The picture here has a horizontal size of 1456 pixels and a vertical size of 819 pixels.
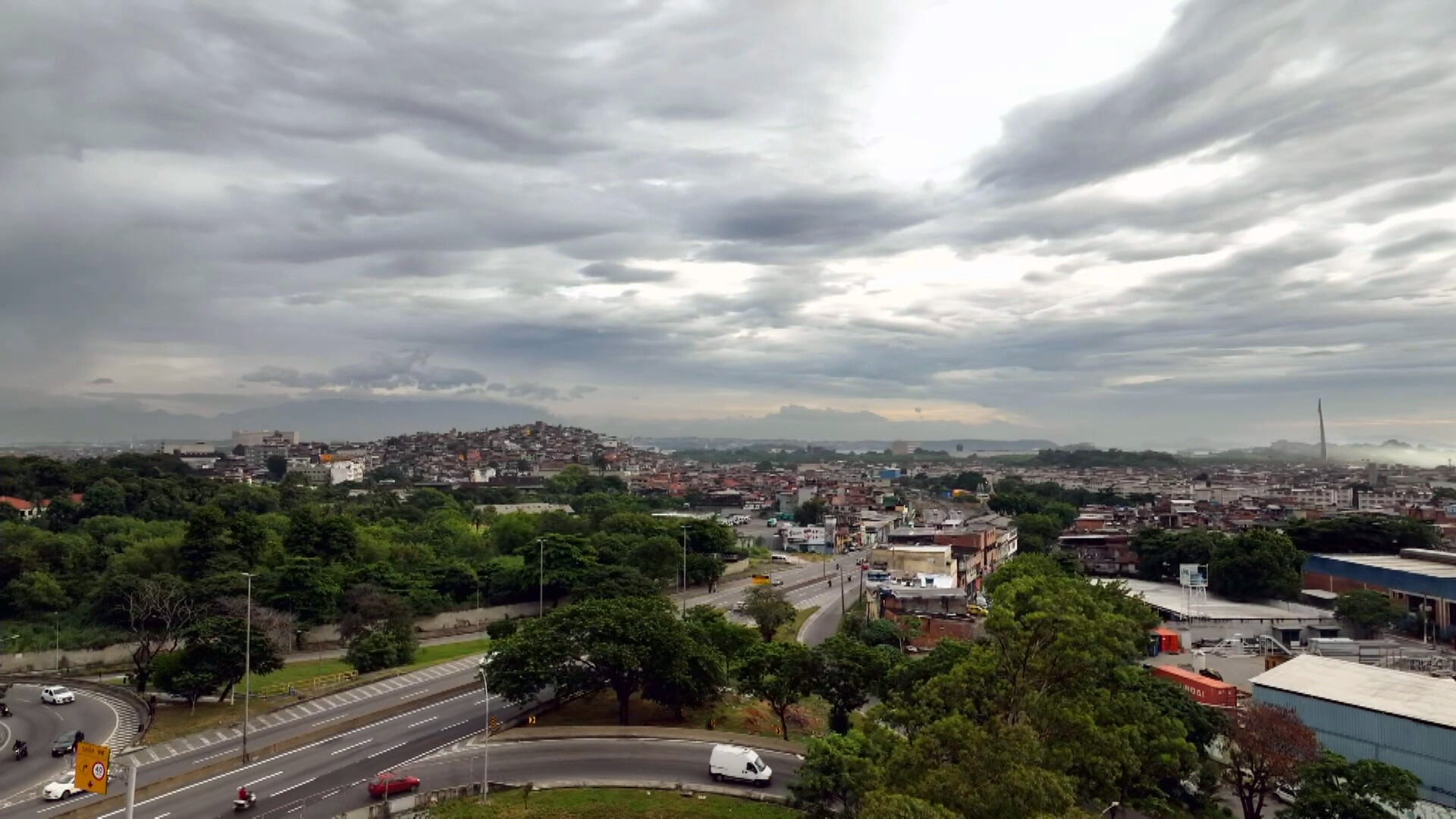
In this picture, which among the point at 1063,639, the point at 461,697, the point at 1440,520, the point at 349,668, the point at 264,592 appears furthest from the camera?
the point at 1440,520

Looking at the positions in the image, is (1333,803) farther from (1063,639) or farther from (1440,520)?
(1440,520)

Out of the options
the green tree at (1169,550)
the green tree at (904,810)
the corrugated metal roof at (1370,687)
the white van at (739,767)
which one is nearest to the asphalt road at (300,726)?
the white van at (739,767)

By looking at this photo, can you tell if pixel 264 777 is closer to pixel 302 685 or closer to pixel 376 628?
pixel 302 685

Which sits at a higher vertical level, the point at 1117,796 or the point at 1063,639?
the point at 1063,639

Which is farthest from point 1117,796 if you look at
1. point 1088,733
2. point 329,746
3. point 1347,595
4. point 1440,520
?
point 1440,520

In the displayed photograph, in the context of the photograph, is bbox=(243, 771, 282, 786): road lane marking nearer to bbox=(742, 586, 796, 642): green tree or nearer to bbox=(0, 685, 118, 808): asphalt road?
bbox=(0, 685, 118, 808): asphalt road
